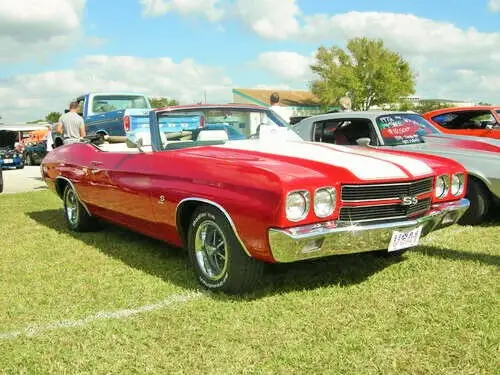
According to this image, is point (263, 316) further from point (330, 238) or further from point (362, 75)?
point (362, 75)

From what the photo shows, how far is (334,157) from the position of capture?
3.92m

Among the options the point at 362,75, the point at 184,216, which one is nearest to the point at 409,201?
the point at 184,216

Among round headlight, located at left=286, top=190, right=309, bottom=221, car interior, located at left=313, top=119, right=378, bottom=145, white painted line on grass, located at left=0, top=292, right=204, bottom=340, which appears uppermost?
car interior, located at left=313, top=119, right=378, bottom=145

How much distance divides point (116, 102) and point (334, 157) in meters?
9.91

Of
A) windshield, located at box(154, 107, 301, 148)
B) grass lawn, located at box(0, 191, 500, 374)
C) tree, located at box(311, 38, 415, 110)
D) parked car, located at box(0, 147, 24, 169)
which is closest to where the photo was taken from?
grass lawn, located at box(0, 191, 500, 374)

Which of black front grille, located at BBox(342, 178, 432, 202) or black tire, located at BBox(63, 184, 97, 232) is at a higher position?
black front grille, located at BBox(342, 178, 432, 202)

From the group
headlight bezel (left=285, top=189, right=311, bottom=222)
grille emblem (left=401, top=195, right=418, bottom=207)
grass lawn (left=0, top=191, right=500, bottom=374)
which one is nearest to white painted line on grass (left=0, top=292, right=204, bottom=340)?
grass lawn (left=0, top=191, right=500, bottom=374)

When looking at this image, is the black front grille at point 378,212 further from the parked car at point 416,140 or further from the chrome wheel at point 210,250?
the parked car at point 416,140

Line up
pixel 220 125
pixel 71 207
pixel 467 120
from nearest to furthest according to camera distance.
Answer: pixel 220 125
pixel 71 207
pixel 467 120

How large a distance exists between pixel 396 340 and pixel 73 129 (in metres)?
8.70

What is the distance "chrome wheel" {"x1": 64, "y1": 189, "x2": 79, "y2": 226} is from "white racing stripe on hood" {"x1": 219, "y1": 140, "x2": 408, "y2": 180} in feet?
8.40

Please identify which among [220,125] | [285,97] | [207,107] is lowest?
[220,125]

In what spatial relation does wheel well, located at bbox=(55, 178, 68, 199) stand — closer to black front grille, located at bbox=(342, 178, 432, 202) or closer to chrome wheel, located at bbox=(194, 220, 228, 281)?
chrome wheel, located at bbox=(194, 220, 228, 281)

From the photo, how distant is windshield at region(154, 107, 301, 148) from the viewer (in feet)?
15.4
